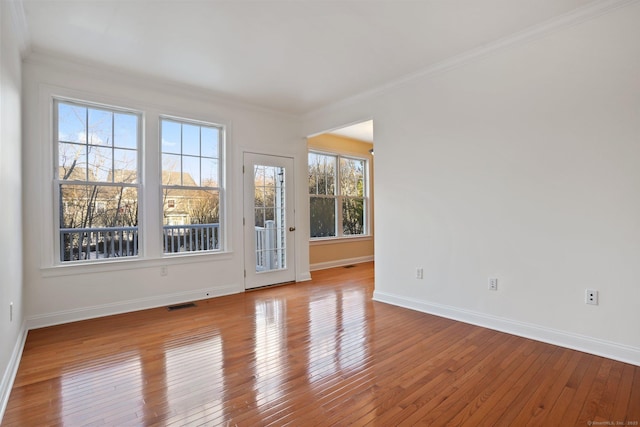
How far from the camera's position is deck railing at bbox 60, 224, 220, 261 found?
363cm

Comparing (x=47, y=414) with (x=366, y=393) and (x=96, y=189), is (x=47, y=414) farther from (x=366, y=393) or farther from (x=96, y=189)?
(x=96, y=189)

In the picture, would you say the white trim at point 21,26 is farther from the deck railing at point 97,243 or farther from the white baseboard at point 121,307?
the white baseboard at point 121,307

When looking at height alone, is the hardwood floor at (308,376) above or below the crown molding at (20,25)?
below

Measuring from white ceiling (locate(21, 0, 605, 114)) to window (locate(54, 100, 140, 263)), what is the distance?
644 mm

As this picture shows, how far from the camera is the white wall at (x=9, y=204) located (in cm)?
211

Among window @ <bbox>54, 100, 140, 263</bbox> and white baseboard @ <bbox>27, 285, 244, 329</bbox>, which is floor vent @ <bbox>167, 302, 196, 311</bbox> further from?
window @ <bbox>54, 100, 140, 263</bbox>

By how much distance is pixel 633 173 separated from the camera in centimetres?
247

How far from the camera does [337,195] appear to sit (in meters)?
7.09

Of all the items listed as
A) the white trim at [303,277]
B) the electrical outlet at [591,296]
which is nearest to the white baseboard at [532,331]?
the electrical outlet at [591,296]

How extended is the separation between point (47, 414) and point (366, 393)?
1908 mm

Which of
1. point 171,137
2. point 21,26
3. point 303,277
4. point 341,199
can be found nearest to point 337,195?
point 341,199

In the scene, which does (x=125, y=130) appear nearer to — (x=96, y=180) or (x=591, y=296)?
(x=96, y=180)

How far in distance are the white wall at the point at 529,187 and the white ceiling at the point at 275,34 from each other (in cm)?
37

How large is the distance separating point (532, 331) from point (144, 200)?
441 centimetres
